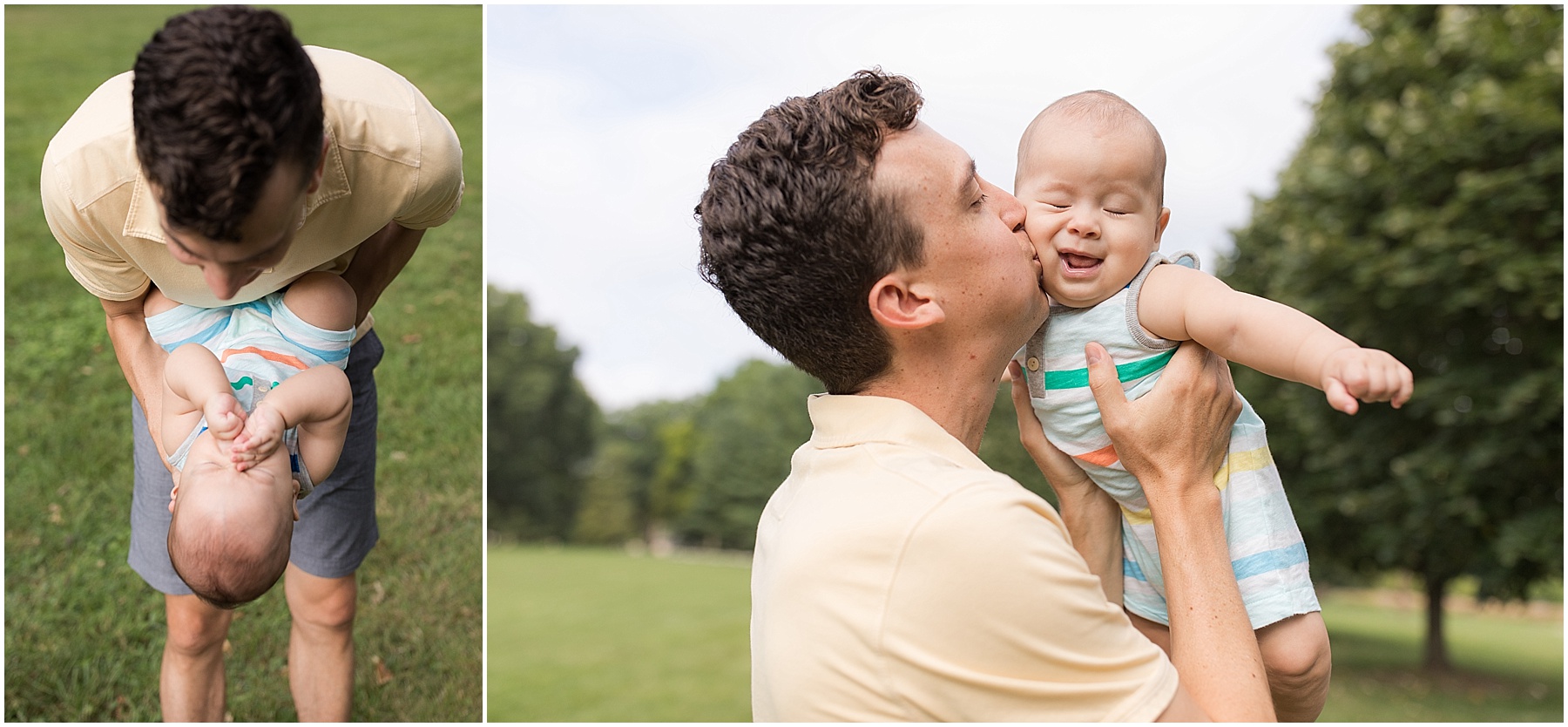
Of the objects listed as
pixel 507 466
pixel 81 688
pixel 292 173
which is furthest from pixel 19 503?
pixel 507 466

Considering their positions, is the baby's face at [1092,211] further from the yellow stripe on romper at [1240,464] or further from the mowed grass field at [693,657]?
the mowed grass field at [693,657]

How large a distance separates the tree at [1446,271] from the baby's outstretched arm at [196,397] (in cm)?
844

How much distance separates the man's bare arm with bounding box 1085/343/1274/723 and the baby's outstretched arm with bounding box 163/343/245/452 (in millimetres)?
1839

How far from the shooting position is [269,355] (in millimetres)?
2498

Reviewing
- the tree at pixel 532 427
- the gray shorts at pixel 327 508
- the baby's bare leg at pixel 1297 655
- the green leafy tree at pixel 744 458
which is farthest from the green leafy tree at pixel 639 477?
the baby's bare leg at pixel 1297 655

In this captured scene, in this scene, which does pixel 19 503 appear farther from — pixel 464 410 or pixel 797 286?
pixel 797 286

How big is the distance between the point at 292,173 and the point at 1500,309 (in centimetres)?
959

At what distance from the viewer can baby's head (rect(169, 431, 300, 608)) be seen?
2207 millimetres

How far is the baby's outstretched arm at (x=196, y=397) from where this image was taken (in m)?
2.25

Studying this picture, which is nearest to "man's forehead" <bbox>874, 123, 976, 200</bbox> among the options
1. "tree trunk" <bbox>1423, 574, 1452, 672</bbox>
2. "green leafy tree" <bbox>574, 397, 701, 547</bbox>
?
"tree trunk" <bbox>1423, 574, 1452, 672</bbox>

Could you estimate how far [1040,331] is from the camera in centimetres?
238

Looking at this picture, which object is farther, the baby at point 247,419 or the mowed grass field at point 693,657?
the mowed grass field at point 693,657

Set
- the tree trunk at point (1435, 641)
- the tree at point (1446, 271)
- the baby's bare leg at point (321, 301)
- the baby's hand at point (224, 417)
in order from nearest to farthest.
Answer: the baby's hand at point (224, 417) < the baby's bare leg at point (321, 301) < the tree at point (1446, 271) < the tree trunk at point (1435, 641)

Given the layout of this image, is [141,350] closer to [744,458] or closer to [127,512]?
[127,512]
